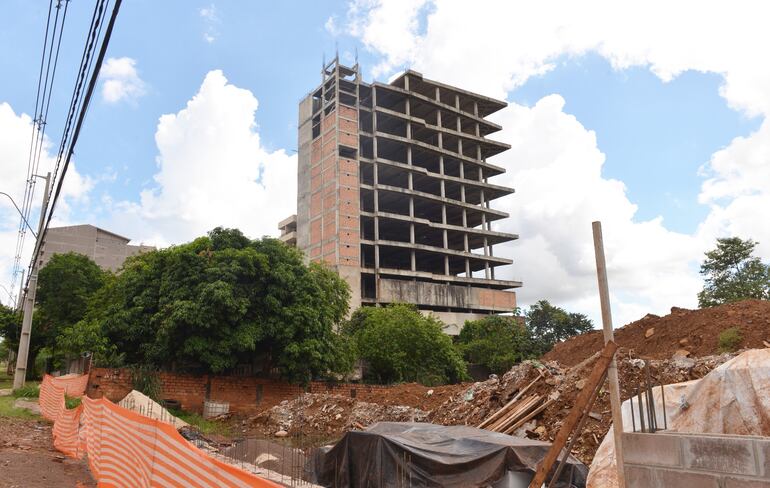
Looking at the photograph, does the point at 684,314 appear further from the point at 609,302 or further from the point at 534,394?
the point at 609,302

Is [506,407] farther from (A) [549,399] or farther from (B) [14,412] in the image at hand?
(B) [14,412]

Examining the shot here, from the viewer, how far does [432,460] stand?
30.2 feet

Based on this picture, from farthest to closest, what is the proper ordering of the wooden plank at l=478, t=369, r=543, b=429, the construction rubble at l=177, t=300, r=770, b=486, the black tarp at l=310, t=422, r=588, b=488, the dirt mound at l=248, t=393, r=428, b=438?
the dirt mound at l=248, t=393, r=428, b=438, the wooden plank at l=478, t=369, r=543, b=429, the construction rubble at l=177, t=300, r=770, b=486, the black tarp at l=310, t=422, r=588, b=488

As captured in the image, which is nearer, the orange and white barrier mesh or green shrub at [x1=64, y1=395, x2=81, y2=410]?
the orange and white barrier mesh

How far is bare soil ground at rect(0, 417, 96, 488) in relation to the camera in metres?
9.59

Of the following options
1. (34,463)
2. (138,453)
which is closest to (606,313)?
(138,453)

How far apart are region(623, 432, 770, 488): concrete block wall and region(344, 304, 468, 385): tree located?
29823 millimetres

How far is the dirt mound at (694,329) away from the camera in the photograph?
18.8m

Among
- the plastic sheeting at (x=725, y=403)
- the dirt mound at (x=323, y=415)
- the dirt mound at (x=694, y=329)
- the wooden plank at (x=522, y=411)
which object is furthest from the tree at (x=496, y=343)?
the plastic sheeting at (x=725, y=403)

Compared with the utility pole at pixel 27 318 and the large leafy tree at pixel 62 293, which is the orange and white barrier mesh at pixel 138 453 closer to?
the utility pole at pixel 27 318

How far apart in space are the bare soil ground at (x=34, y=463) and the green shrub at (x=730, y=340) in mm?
18510

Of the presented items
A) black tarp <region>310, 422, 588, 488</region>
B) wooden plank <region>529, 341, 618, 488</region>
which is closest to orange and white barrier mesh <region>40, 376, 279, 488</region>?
wooden plank <region>529, 341, 618, 488</region>

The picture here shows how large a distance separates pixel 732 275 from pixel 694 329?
24239 mm

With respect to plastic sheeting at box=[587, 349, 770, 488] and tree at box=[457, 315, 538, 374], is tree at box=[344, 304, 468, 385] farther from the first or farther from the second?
plastic sheeting at box=[587, 349, 770, 488]
